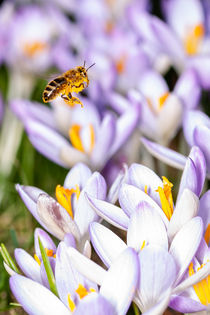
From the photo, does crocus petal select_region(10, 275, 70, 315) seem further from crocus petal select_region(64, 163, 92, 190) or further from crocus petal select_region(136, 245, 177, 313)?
crocus petal select_region(64, 163, 92, 190)

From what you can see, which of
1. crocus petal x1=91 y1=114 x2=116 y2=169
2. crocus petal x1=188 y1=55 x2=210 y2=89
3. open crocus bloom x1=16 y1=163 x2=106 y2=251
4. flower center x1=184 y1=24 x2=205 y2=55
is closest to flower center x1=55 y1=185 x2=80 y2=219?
open crocus bloom x1=16 y1=163 x2=106 y2=251

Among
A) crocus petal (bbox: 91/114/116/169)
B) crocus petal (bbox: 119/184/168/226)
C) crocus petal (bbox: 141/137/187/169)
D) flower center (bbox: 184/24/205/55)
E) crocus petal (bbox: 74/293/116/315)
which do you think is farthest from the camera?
flower center (bbox: 184/24/205/55)

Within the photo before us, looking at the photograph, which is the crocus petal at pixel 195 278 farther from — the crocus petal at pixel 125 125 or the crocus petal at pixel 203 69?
the crocus petal at pixel 203 69

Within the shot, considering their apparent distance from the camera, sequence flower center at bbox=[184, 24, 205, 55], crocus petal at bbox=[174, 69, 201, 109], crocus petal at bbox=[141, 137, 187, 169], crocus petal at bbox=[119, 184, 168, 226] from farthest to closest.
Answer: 1. flower center at bbox=[184, 24, 205, 55]
2. crocus petal at bbox=[174, 69, 201, 109]
3. crocus petal at bbox=[141, 137, 187, 169]
4. crocus petal at bbox=[119, 184, 168, 226]

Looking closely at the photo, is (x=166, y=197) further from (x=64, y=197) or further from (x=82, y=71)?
(x=82, y=71)

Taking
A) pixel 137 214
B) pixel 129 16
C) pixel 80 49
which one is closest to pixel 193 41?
pixel 129 16

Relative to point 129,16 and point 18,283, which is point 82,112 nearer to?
point 129,16
